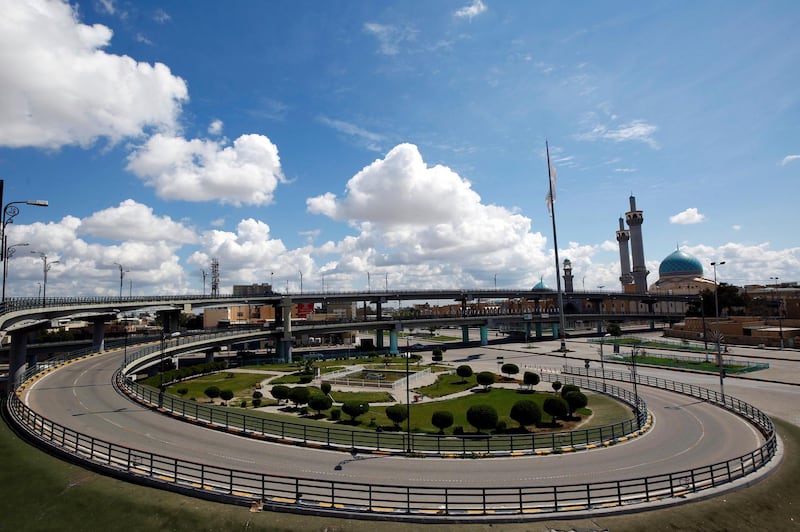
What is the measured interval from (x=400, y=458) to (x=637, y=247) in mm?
185431

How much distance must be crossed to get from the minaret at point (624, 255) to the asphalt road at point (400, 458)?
166518 millimetres

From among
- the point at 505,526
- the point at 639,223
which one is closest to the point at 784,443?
the point at 505,526

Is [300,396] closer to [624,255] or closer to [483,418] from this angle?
[483,418]

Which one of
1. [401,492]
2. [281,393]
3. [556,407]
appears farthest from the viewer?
[281,393]

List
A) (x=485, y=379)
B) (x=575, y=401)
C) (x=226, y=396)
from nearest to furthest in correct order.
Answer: (x=575, y=401) < (x=226, y=396) < (x=485, y=379)

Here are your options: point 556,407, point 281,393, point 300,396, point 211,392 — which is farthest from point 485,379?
point 211,392

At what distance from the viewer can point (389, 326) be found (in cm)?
10594

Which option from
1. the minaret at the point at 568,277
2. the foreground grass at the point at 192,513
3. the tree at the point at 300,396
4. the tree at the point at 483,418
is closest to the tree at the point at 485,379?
the tree at the point at 483,418

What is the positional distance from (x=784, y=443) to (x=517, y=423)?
1773 cm

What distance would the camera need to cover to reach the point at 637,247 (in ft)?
596

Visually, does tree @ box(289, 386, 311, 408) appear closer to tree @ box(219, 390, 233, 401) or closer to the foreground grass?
tree @ box(219, 390, 233, 401)

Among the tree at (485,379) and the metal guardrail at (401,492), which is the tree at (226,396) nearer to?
the metal guardrail at (401,492)

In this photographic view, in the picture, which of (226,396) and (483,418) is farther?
(226,396)

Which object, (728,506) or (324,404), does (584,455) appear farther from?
(324,404)
